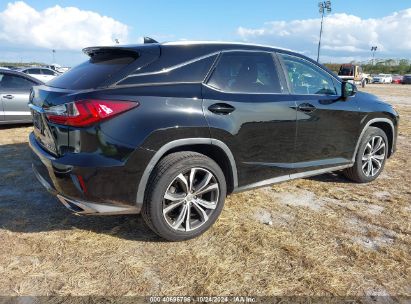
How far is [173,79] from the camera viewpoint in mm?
3178

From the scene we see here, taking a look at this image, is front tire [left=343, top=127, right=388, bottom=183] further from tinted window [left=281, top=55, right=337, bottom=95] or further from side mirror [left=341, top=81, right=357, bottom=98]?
tinted window [left=281, top=55, right=337, bottom=95]

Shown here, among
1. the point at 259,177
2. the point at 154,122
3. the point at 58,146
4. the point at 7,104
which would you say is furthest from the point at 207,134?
the point at 7,104

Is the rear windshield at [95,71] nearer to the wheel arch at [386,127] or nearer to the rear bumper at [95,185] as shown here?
the rear bumper at [95,185]

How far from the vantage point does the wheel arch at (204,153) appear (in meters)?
→ 3.02

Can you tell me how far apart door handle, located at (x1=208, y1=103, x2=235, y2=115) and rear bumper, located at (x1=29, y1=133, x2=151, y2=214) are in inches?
33.7

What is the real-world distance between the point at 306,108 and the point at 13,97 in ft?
21.8

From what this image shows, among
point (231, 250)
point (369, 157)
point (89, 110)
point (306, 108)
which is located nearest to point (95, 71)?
point (89, 110)

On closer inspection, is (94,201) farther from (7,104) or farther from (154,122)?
(7,104)

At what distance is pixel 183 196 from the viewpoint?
327 cm

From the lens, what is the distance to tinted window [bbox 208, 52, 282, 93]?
11.3 ft

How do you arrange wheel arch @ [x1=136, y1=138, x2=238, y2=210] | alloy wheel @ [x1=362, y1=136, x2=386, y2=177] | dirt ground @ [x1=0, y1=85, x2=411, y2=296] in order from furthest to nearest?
alloy wheel @ [x1=362, y1=136, x2=386, y2=177] < wheel arch @ [x1=136, y1=138, x2=238, y2=210] < dirt ground @ [x1=0, y1=85, x2=411, y2=296]

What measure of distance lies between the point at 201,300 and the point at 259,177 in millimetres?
1520

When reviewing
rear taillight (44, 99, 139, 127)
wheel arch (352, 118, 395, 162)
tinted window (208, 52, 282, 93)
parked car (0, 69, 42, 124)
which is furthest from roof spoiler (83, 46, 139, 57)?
parked car (0, 69, 42, 124)

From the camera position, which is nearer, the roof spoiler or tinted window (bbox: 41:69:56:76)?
the roof spoiler
